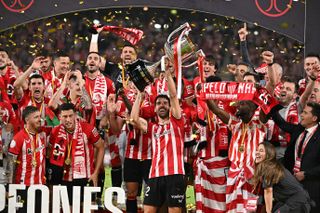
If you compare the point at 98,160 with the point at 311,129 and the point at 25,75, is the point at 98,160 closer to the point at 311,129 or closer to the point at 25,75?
the point at 25,75

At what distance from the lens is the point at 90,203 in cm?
1037

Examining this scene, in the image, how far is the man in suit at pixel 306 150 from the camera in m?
9.62

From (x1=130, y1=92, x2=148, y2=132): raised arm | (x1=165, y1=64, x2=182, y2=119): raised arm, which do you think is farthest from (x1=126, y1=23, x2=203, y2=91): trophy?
(x1=165, y1=64, x2=182, y2=119): raised arm

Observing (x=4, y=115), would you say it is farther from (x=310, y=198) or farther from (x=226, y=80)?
(x=310, y=198)

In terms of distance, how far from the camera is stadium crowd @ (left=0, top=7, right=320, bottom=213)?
977 centimetres

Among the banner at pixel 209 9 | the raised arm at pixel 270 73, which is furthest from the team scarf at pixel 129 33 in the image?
the raised arm at pixel 270 73

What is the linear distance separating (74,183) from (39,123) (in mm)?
799

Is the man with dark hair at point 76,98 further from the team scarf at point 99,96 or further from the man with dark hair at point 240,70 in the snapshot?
the man with dark hair at point 240,70

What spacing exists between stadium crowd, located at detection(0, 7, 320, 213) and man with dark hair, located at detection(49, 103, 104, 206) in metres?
0.01

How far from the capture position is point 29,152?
10.4m

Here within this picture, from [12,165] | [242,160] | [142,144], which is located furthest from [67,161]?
[242,160]

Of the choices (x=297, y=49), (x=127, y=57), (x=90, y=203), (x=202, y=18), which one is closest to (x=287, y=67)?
(x=297, y=49)

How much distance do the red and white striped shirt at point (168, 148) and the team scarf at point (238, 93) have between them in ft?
1.57

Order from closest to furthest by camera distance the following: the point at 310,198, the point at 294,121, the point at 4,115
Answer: the point at 310,198, the point at 294,121, the point at 4,115
